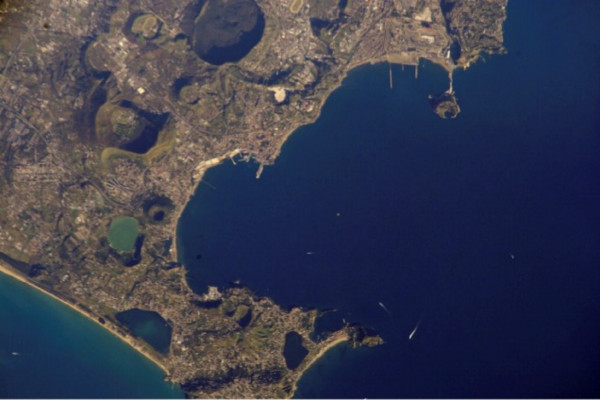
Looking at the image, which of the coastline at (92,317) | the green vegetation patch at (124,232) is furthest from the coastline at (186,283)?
the green vegetation patch at (124,232)

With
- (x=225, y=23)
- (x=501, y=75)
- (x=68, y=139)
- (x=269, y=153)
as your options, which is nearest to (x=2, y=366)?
(x=68, y=139)

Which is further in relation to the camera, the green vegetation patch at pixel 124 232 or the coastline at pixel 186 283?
the green vegetation patch at pixel 124 232

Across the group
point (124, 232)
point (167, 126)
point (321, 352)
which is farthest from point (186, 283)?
point (167, 126)

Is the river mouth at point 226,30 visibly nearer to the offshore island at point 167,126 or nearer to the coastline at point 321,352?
the offshore island at point 167,126

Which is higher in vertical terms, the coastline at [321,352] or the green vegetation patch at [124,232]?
the green vegetation patch at [124,232]

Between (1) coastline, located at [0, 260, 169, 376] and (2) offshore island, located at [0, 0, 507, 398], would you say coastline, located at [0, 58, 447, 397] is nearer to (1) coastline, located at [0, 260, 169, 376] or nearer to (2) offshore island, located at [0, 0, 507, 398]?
(1) coastline, located at [0, 260, 169, 376]

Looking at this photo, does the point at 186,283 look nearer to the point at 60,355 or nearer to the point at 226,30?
the point at 60,355

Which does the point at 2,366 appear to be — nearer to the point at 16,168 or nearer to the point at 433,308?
the point at 16,168
